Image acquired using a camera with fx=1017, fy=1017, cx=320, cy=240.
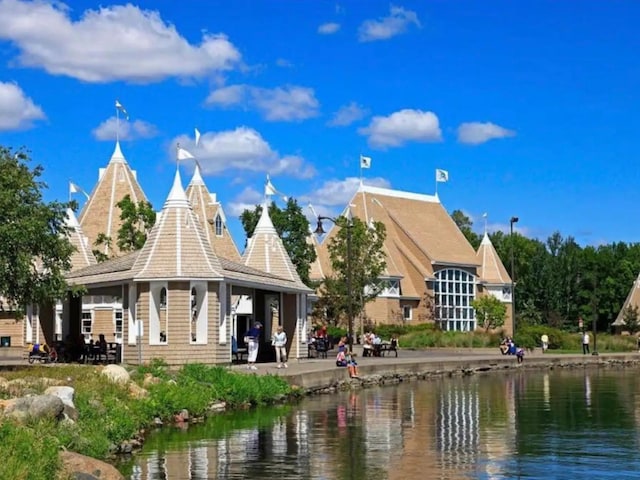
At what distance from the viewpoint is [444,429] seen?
934 inches

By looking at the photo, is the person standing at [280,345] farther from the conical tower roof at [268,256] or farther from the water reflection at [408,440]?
the conical tower roof at [268,256]

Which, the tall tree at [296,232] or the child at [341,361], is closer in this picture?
the child at [341,361]

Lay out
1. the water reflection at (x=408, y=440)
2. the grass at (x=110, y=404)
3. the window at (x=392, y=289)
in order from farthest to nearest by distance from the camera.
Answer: the window at (x=392, y=289) → the water reflection at (x=408, y=440) → the grass at (x=110, y=404)

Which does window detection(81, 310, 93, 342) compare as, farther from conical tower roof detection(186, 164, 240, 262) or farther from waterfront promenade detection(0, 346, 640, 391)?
waterfront promenade detection(0, 346, 640, 391)

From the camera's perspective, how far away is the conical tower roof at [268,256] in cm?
4575

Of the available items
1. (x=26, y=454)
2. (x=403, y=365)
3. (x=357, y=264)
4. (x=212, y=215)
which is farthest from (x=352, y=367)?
(x=212, y=215)

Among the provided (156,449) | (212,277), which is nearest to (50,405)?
(156,449)

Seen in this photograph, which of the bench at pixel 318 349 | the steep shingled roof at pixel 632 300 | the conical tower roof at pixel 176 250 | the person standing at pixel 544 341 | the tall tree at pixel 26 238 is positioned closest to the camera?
the tall tree at pixel 26 238

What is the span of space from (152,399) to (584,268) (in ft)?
284

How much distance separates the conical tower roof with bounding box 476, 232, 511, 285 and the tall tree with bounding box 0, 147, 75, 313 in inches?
2535

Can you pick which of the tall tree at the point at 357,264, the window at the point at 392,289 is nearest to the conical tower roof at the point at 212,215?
the tall tree at the point at 357,264

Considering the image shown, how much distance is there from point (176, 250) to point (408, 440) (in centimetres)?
1629

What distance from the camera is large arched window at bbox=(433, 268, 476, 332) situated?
84188 millimetres

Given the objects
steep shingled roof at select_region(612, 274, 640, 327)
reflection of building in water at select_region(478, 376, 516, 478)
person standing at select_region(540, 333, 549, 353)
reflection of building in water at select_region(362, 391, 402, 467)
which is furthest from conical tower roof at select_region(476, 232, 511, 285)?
reflection of building in water at select_region(362, 391, 402, 467)
